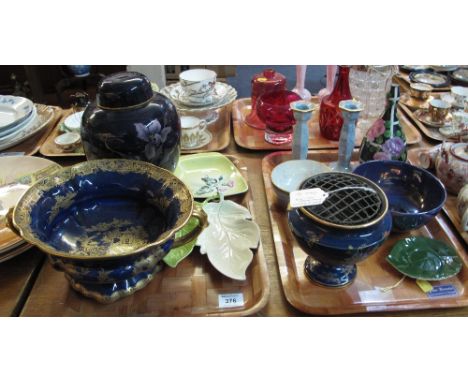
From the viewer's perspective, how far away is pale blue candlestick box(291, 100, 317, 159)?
3.27ft

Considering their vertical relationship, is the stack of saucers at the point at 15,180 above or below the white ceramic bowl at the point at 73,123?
below

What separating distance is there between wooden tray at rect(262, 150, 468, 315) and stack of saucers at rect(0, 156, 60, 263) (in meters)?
0.55

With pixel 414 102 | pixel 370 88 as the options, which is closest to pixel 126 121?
pixel 370 88

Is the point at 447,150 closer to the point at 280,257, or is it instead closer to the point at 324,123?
the point at 324,123

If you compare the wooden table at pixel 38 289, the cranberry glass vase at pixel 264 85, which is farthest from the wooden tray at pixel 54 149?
the cranberry glass vase at pixel 264 85

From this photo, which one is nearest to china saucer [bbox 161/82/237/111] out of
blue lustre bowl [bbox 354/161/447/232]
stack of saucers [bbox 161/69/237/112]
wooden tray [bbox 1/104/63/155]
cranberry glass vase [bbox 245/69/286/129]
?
stack of saucers [bbox 161/69/237/112]

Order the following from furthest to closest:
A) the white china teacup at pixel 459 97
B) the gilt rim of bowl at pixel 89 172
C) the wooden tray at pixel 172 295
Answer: the white china teacup at pixel 459 97 < the wooden tray at pixel 172 295 < the gilt rim of bowl at pixel 89 172

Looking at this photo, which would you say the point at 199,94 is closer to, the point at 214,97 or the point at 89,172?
the point at 214,97

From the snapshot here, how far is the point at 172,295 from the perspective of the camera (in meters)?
0.74

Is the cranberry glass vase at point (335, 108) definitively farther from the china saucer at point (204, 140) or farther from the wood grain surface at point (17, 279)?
the wood grain surface at point (17, 279)

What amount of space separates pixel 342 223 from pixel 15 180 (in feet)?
2.68

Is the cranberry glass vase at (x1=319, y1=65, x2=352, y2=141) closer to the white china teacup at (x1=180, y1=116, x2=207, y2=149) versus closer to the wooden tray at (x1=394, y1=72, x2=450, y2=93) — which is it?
the white china teacup at (x1=180, y1=116, x2=207, y2=149)

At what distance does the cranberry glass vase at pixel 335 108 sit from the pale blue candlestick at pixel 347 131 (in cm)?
17

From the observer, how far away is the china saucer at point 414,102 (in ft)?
4.67
